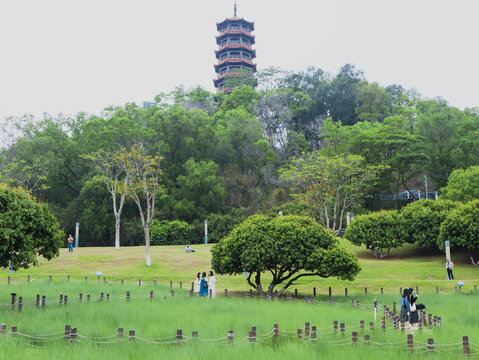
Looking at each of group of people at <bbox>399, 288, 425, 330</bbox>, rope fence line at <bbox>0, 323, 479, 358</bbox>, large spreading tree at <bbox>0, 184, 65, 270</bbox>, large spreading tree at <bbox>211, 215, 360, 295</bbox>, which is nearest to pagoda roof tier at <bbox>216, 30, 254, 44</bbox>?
large spreading tree at <bbox>211, 215, 360, 295</bbox>

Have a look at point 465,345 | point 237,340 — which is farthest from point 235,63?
point 465,345

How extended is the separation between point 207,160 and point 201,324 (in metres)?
41.7

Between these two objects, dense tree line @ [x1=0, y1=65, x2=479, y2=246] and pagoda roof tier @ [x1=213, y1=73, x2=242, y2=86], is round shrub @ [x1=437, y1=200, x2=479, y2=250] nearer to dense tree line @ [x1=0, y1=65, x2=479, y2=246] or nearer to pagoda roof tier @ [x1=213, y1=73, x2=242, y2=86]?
dense tree line @ [x1=0, y1=65, x2=479, y2=246]

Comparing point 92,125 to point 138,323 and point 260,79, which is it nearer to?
point 260,79

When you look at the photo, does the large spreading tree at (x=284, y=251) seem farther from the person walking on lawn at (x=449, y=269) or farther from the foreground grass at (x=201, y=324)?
the person walking on lawn at (x=449, y=269)

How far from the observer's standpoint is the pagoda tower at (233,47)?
285 ft

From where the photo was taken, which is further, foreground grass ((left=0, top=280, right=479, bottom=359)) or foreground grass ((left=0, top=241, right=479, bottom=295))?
foreground grass ((left=0, top=241, right=479, bottom=295))

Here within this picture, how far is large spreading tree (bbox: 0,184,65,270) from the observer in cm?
1534

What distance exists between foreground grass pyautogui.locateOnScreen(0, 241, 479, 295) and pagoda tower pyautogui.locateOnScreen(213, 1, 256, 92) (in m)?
55.7

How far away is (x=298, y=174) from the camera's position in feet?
134

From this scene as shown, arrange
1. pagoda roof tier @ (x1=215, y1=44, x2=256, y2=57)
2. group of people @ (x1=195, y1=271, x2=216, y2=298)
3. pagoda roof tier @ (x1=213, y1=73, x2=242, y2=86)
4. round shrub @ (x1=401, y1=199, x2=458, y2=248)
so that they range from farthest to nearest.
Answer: pagoda roof tier @ (x1=215, y1=44, x2=256, y2=57)
pagoda roof tier @ (x1=213, y1=73, x2=242, y2=86)
round shrub @ (x1=401, y1=199, x2=458, y2=248)
group of people @ (x1=195, y1=271, x2=216, y2=298)

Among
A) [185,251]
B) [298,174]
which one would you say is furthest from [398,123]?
[185,251]

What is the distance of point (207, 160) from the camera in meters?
53.6

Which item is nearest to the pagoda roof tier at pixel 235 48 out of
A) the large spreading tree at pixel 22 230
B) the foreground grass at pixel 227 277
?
the foreground grass at pixel 227 277
